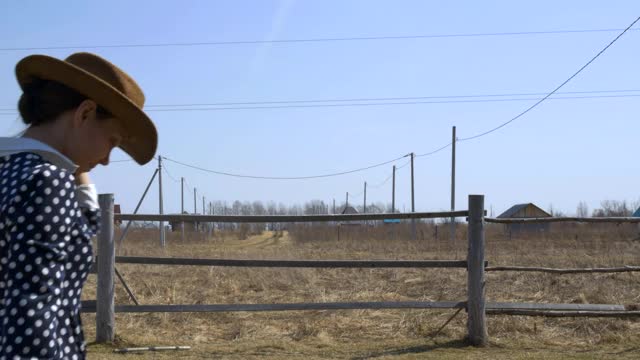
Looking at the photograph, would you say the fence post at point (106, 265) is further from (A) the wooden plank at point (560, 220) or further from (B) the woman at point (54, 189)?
(B) the woman at point (54, 189)

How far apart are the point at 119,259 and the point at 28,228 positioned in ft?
15.9

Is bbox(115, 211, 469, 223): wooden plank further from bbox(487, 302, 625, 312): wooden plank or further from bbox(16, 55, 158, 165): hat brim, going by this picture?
bbox(16, 55, 158, 165): hat brim

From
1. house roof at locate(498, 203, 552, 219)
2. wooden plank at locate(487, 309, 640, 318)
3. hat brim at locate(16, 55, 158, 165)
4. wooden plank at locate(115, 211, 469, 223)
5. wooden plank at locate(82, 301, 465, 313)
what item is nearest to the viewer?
hat brim at locate(16, 55, 158, 165)

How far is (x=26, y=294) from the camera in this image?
107 centimetres

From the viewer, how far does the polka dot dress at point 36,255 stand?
3.49ft

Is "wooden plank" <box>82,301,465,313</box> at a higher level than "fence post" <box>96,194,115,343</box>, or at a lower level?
lower

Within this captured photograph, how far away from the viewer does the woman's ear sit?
1295mm

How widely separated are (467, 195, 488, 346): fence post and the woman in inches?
176

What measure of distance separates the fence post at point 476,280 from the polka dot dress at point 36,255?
15.5ft

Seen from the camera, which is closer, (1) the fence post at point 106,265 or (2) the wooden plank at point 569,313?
(1) the fence post at point 106,265

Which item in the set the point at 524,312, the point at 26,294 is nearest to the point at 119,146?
the point at 26,294

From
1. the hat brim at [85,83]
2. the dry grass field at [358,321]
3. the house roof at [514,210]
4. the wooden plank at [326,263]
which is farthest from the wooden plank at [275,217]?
the house roof at [514,210]

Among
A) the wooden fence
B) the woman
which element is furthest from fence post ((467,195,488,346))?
the woman

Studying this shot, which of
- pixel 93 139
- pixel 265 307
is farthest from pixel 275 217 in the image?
pixel 93 139
